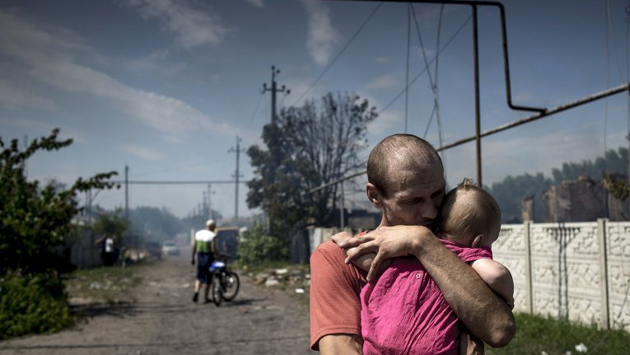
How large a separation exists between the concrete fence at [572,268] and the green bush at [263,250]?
18.6 metres

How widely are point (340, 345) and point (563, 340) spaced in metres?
6.13

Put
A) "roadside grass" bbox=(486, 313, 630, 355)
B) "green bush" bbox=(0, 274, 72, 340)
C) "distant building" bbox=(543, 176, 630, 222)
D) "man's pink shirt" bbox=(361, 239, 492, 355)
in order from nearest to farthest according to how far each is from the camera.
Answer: "man's pink shirt" bbox=(361, 239, 492, 355) < "roadside grass" bbox=(486, 313, 630, 355) < "green bush" bbox=(0, 274, 72, 340) < "distant building" bbox=(543, 176, 630, 222)

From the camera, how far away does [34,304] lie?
31.1 feet

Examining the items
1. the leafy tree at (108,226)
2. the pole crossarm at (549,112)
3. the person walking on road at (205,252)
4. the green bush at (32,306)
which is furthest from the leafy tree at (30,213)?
the leafy tree at (108,226)

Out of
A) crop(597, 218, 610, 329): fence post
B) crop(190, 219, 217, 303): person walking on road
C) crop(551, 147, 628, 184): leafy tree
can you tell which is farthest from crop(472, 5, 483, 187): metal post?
crop(551, 147, 628, 184): leafy tree

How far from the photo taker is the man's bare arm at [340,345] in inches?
67.7

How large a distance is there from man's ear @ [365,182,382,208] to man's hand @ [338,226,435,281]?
0.37ft

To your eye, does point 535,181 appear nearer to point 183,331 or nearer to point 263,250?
point 263,250

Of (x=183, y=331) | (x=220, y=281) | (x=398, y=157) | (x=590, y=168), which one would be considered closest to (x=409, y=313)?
(x=398, y=157)

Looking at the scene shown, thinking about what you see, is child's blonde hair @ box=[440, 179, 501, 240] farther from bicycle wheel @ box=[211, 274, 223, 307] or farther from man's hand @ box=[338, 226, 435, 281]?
bicycle wheel @ box=[211, 274, 223, 307]

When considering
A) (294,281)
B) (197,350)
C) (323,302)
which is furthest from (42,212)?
(323,302)

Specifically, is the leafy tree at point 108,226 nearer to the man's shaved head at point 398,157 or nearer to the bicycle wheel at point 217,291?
the bicycle wheel at point 217,291

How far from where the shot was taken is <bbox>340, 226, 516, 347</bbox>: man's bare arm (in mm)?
1645

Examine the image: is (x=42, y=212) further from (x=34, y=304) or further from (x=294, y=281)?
(x=294, y=281)
